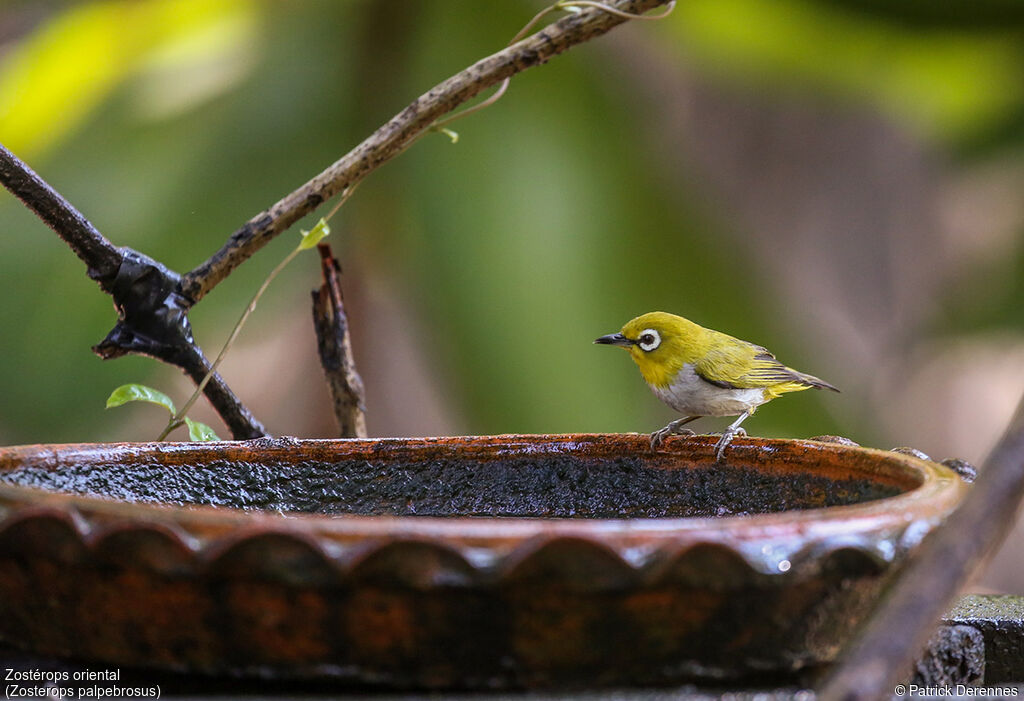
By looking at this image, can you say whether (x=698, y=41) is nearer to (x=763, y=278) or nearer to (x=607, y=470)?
(x=763, y=278)

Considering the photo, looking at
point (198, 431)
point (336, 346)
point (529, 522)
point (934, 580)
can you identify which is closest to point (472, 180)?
point (336, 346)

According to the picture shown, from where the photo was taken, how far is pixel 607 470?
74cm

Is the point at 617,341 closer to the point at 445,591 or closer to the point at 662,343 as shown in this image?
the point at 662,343

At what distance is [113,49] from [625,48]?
1.21 meters

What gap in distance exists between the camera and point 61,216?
0.80 metres

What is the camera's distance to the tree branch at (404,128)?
88 cm

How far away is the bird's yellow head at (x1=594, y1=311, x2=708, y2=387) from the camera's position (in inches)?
48.9

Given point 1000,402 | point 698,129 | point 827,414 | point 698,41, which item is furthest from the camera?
point 1000,402

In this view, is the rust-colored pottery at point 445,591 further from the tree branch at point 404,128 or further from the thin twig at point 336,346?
the thin twig at point 336,346

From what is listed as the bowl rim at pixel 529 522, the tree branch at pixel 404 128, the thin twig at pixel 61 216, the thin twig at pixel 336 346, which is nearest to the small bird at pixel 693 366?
the thin twig at pixel 336 346

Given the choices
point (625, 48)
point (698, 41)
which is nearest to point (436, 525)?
point (698, 41)

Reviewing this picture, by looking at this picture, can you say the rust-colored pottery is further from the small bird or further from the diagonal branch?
the small bird

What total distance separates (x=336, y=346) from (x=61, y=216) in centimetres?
36

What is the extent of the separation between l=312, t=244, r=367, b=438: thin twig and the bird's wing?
1.27 feet
